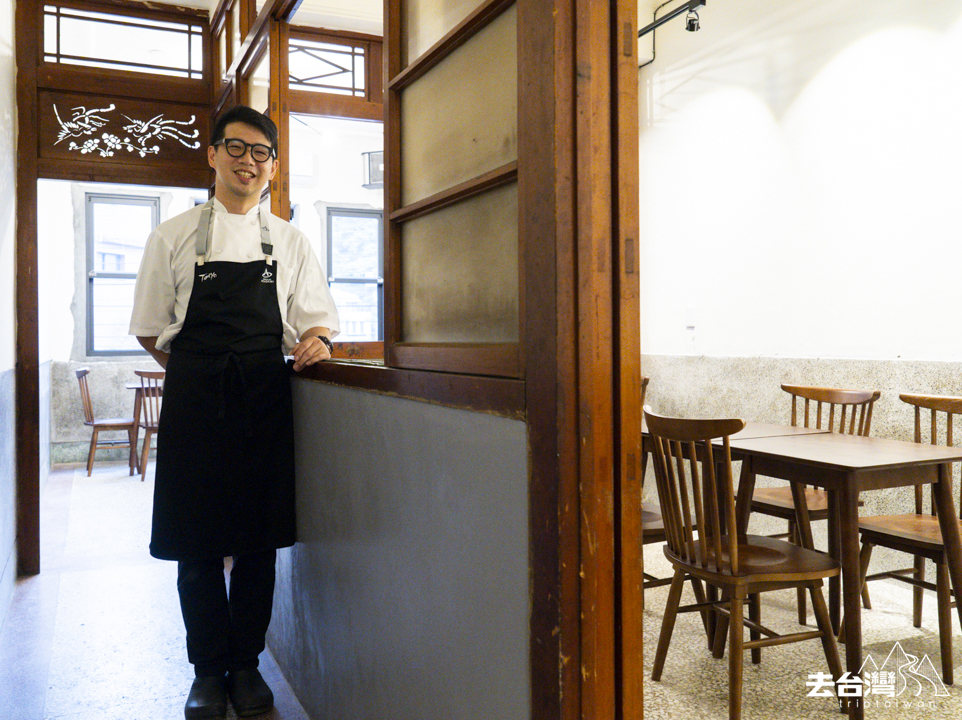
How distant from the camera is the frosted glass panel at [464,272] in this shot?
119cm

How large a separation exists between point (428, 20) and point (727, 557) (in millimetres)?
1698

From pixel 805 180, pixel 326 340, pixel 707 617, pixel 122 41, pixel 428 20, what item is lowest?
pixel 707 617

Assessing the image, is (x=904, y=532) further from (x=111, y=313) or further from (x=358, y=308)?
(x=111, y=313)

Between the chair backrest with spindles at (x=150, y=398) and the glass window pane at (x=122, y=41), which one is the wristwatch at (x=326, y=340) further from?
the chair backrest with spindles at (x=150, y=398)

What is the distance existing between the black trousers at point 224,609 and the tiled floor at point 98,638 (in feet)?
0.56

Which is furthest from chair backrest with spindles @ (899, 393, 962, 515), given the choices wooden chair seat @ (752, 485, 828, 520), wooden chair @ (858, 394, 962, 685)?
wooden chair seat @ (752, 485, 828, 520)

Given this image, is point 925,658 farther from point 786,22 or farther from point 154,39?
point 154,39

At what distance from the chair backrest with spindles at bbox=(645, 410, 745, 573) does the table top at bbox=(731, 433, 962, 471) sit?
29 centimetres

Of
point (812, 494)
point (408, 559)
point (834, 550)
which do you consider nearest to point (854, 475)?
point (834, 550)

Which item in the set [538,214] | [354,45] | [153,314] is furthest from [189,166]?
[538,214]

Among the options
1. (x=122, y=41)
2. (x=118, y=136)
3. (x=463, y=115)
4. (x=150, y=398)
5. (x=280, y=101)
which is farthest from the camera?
(x=150, y=398)

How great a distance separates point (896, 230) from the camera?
343 centimetres

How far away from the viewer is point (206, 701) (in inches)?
82.0

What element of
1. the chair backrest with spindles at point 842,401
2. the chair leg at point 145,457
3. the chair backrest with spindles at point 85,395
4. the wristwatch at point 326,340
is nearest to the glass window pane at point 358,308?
the chair leg at point 145,457
